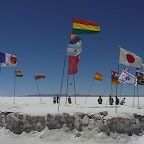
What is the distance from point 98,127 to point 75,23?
914 cm

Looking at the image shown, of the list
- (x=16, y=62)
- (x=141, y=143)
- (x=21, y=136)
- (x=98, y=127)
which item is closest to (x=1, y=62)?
(x=16, y=62)

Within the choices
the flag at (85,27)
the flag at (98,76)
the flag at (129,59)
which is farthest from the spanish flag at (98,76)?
the flag at (129,59)

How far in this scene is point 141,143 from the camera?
19.7m

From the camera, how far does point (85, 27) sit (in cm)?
2500

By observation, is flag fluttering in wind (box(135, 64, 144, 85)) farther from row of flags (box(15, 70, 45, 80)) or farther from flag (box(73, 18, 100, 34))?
row of flags (box(15, 70, 45, 80))

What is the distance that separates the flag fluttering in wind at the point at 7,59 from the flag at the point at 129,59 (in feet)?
47.6

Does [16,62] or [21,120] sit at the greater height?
[16,62]

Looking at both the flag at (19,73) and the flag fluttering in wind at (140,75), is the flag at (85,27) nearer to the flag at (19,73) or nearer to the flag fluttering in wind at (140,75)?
the flag fluttering in wind at (140,75)

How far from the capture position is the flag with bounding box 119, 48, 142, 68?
77.5 ft

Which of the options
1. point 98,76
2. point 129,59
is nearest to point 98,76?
point 98,76

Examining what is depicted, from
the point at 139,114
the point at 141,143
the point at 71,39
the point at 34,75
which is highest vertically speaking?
the point at 71,39

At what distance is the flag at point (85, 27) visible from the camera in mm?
24906

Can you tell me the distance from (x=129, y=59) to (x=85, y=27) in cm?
445

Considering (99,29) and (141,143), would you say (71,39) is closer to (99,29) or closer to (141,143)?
(99,29)
